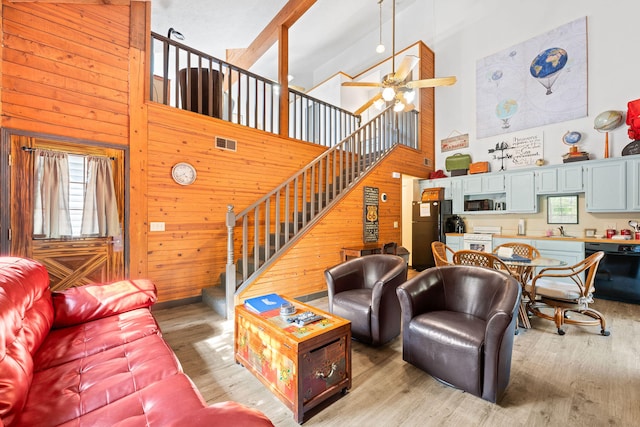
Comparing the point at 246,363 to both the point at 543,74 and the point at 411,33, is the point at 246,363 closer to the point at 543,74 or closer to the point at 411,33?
the point at 543,74

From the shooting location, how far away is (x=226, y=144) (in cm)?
434

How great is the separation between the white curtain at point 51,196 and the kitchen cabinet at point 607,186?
25.9 ft

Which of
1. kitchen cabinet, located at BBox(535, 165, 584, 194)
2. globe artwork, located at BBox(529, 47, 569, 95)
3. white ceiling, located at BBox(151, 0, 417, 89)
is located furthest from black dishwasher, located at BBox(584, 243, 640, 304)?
white ceiling, located at BBox(151, 0, 417, 89)

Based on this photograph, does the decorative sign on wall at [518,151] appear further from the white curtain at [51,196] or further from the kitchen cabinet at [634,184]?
the white curtain at [51,196]

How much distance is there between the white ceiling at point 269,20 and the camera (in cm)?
481

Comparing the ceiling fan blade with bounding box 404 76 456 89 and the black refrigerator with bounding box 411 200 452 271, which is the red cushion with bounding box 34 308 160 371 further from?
the black refrigerator with bounding box 411 200 452 271

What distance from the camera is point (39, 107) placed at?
3033mm

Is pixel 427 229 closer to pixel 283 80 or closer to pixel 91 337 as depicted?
A: pixel 283 80

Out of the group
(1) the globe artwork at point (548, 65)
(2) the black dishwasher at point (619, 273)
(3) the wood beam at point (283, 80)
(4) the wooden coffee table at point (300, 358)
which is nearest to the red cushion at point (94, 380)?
(4) the wooden coffee table at point (300, 358)

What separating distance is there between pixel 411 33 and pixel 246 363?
29.3ft

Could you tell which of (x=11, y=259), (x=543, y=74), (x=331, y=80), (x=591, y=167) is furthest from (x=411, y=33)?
(x=11, y=259)

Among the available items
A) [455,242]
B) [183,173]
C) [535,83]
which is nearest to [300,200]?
[183,173]

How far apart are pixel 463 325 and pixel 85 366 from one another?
2508 millimetres

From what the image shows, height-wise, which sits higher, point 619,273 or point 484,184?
point 484,184
